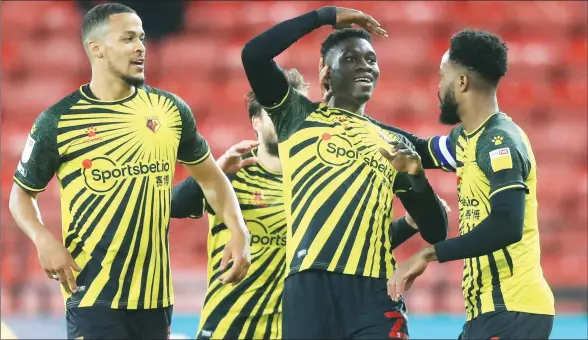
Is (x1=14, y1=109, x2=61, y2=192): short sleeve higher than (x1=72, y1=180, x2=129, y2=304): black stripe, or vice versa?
(x1=14, y1=109, x2=61, y2=192): short sleeve

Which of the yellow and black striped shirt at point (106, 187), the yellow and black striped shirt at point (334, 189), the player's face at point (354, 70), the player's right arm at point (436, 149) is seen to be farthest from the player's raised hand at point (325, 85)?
the yellow and black striped shirt at point (106, 187)

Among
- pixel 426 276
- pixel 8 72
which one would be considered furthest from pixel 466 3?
pixel 8 72

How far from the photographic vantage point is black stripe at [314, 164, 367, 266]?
181 inches

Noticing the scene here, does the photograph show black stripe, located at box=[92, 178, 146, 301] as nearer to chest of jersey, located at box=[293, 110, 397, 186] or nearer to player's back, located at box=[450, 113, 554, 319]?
chest of jersey, located at box=[293, 110, 397, 186]

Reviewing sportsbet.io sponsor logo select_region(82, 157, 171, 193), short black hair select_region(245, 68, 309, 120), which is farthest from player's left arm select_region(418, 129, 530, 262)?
short black hair select_region(245, 68, 309, 120)

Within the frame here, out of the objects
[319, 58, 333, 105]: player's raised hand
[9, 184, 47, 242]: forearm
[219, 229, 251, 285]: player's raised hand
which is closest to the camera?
[9, 184, 47, 242]: forearm

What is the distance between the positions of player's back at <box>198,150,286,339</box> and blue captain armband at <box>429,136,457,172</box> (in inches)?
36.8

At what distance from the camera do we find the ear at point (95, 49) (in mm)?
4809

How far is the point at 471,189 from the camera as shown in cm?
469

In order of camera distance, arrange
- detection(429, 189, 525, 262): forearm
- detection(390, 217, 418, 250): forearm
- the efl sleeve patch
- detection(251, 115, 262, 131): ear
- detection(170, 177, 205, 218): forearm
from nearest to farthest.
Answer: detection(429, 189, 525, 262): forearm → the efl sleeve patch → detection(390, 217, 418, 250): forearm → detection(170, 177, 205, 218): forearm → detection(251, 115, 262, 131): ear

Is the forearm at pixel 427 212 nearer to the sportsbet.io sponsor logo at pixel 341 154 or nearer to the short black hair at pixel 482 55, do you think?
the sportsbet.io sponsor logo at pixel 341 154

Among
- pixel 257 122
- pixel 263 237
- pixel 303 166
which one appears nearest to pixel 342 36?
pixel 303 166

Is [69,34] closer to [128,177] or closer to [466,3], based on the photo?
[466,3]

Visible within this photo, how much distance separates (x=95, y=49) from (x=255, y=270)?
5.09 feet
